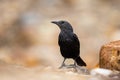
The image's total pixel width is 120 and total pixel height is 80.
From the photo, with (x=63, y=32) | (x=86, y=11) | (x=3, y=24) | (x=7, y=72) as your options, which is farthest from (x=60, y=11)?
(x=7, y=72)

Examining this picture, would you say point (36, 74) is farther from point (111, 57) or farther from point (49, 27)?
point (49, 27)

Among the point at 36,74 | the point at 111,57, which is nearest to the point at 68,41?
the point at 111,57

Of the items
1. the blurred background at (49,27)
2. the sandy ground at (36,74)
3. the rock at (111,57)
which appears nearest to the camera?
the sandy ground at (36,74)

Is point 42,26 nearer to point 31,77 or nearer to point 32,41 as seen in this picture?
point 32,41

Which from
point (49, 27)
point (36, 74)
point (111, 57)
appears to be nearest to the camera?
point (36, 74)

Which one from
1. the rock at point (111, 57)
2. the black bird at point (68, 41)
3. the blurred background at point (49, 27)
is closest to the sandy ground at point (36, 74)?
the black bird at point (68, 41)

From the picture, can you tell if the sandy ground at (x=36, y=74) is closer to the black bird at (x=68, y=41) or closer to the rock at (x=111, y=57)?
the black bird at (x=68, y=41)
